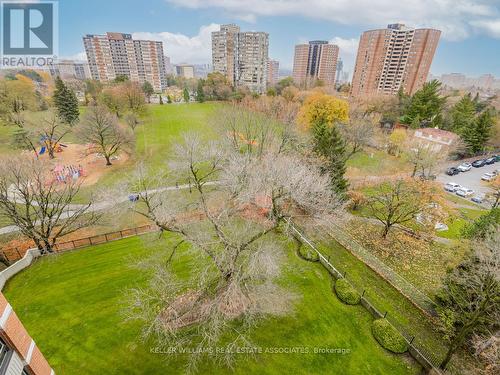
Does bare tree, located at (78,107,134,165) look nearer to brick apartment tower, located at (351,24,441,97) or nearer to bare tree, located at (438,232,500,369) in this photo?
bare tree, located at (438,232,500,369)

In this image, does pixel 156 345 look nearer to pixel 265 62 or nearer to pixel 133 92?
pixel 133 92

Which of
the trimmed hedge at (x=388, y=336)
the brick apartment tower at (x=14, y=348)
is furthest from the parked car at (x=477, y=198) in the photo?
the brick apartment tower at (x=14, y=348)

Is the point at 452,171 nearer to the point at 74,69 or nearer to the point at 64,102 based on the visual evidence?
the point at 64,102

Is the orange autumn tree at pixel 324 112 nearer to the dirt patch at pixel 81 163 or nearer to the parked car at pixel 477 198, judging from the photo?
the parked car at pixel 477 198

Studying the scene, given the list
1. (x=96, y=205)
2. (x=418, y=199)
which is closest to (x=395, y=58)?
(x=418, y=199)

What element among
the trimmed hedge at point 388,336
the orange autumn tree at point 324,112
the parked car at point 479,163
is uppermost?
the orange autumn tree at point 324,112
